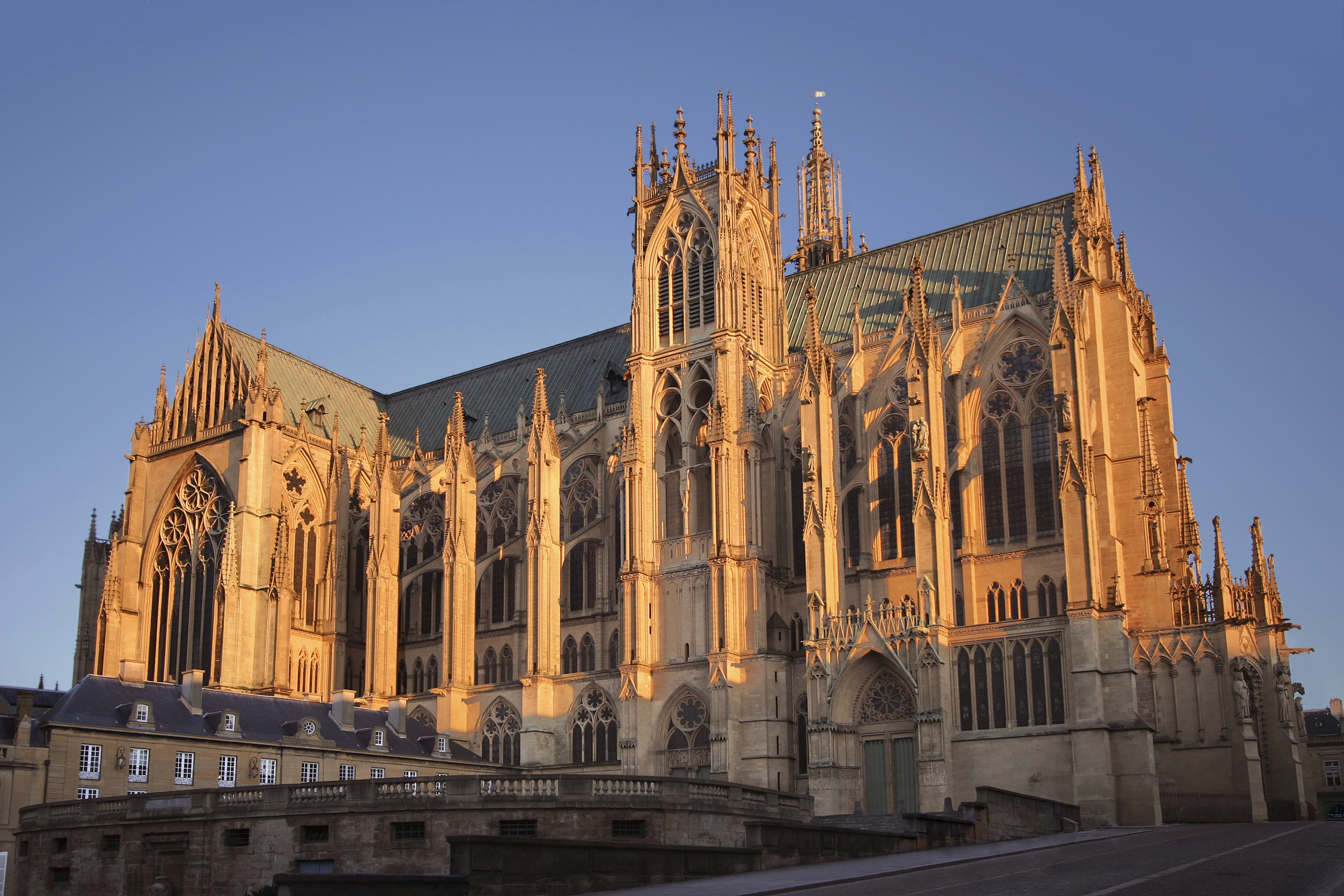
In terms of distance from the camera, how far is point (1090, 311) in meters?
50.5

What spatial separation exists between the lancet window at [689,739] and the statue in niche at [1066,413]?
16.8 m

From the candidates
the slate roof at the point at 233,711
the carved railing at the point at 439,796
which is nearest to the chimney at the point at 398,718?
the slate roof at the point at 233,711

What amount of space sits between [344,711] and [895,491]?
23.0 metres

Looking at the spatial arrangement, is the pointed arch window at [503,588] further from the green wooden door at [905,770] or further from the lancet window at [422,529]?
the green wooden door at [905,770]

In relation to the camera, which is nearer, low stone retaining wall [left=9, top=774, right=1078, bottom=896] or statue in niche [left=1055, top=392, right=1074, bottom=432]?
low stone retaining wall [left=9, top=774, right=1078, bottom=896]

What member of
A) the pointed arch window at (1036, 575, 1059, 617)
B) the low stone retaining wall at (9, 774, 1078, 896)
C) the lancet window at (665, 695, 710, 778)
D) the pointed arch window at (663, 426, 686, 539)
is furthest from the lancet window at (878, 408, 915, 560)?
the low stone retaining wall at (9, 774, 1078, 896)

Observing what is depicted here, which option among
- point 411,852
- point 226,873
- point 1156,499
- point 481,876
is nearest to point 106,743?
point 226,873

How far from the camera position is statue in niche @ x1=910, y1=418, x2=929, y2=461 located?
50.4 meters

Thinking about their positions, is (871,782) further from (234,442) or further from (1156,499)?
(234,442)

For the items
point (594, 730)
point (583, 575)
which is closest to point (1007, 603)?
point (594, 730)

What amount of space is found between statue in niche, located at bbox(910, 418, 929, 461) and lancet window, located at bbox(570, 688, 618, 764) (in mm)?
16244

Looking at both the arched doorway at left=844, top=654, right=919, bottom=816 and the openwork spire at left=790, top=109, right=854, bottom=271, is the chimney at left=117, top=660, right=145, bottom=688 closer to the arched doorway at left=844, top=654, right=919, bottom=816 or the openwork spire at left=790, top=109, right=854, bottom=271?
the arched doorway at left=844, top=654, right=919, bottom=816

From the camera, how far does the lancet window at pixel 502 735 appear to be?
59.0 metres

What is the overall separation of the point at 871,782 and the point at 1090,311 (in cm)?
1827
